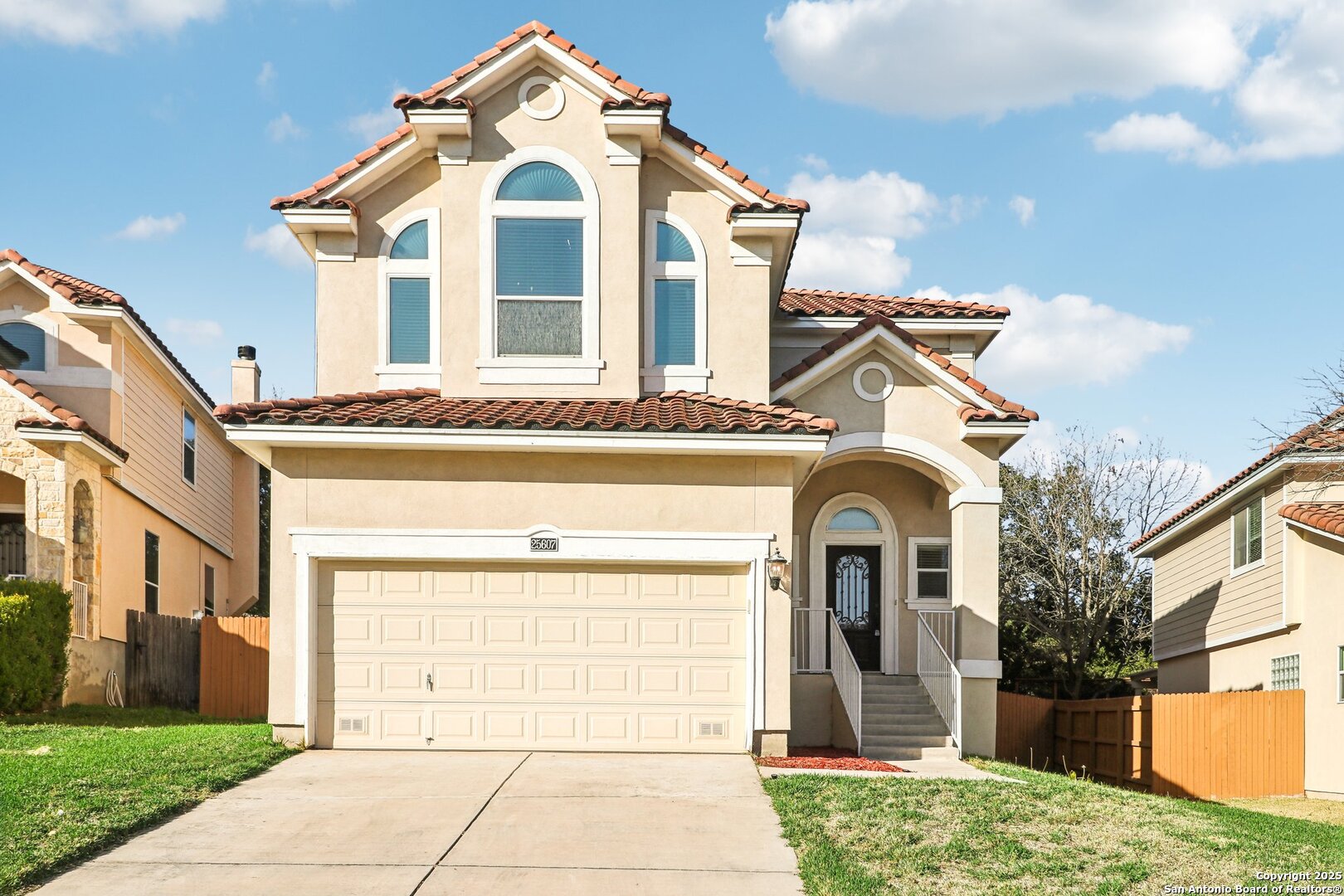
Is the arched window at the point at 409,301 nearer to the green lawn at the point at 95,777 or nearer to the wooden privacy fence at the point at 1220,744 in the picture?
Result: the green lawn at the point at 95,777

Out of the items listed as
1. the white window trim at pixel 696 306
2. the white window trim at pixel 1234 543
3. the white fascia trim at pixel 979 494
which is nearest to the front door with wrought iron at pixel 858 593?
the white fascia trim at pixel 979 494

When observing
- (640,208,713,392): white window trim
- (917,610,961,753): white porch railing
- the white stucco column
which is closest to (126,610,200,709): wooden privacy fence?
(640,208,713,392): white window trim

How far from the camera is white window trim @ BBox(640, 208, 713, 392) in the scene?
17.0m

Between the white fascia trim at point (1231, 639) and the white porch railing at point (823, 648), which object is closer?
the white porch railing at point (823, 648)

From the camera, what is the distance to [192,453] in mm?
27516

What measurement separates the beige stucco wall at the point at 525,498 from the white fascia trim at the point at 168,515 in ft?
27.7

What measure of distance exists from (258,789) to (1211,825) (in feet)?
28.2

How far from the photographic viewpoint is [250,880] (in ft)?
28.8

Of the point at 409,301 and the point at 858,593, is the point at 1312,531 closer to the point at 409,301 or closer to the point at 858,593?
the point at 858,593

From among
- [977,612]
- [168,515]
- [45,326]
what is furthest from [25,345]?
[977,612]

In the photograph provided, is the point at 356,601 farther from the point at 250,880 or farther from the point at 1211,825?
the point at 1211,825

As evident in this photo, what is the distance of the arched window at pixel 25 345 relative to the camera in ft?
70.6

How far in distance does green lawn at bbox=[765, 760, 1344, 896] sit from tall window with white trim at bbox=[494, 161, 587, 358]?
6856 mm

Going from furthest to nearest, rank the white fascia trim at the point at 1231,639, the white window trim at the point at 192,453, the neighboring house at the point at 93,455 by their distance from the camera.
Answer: the white window trim at the point at 192,453, the white fascia trim at the point at 1231,639, the neighboring house at the point at 93,455
